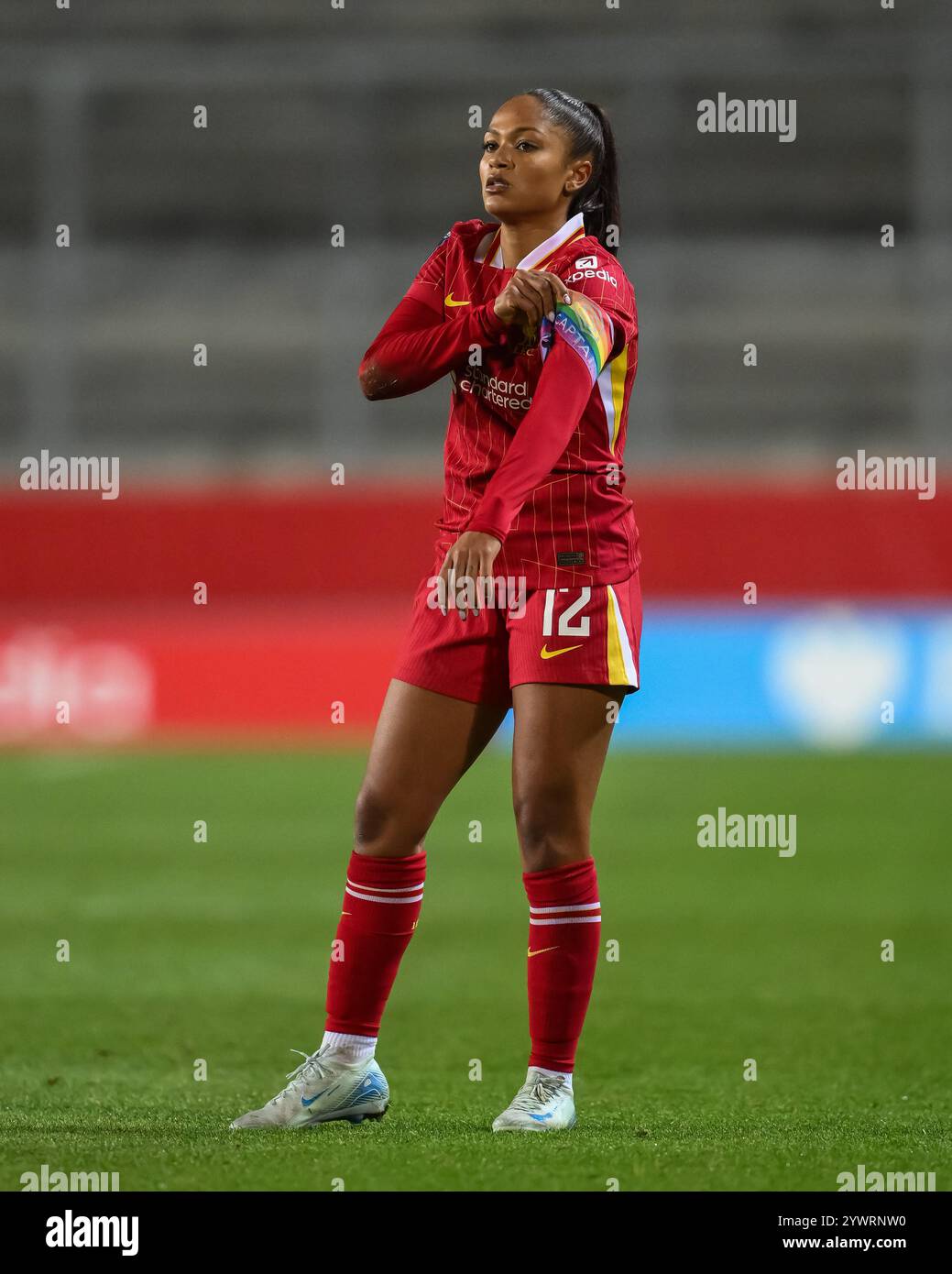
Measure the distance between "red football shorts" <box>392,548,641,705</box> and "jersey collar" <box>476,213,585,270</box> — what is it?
619 mm

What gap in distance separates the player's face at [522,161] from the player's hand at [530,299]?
229 mm

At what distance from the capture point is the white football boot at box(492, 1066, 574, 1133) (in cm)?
379

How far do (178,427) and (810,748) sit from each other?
6839 millimetres

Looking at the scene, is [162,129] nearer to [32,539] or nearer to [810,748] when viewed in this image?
[32,539]

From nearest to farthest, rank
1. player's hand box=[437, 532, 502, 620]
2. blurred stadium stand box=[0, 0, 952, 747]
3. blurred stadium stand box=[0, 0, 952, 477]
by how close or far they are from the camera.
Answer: player's hand box=[437, 532, 502, 620], blurred stadium stand box=[0, 0, 952, 747], blurred stadium stand box=[0, 0, 952, 477]

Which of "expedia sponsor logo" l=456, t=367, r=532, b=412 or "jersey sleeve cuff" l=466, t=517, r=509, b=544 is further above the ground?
"expedia sponsor logo" l=456, t=367, r=532, b=412

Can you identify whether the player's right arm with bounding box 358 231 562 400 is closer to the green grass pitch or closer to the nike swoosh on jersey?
the nike swoosh on jersey

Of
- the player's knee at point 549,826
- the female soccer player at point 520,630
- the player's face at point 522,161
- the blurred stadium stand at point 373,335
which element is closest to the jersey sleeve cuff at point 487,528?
the female soccer player at point 520,630

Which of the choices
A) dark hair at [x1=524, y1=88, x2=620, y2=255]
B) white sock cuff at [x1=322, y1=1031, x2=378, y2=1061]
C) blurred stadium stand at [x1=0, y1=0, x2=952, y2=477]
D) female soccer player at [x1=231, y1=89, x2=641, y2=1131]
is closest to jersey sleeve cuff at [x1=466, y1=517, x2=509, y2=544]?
female soccer player at [x1=231, y1=89, x2=641, y2=1131]

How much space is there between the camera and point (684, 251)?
602 inches

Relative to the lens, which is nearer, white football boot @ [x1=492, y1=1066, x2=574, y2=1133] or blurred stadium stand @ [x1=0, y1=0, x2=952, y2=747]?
white football boot @ [x1=492, y1=1066, x2=574, y2=1133]

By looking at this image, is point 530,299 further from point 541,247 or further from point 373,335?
point 373,335

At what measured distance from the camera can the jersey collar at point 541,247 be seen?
149 inches
